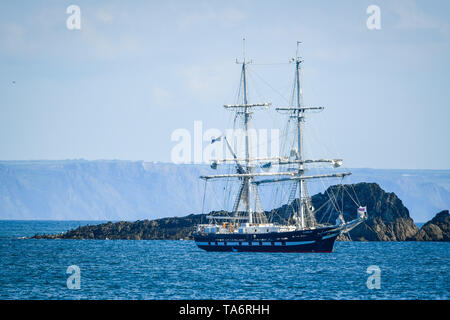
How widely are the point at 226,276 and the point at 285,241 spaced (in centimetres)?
2750

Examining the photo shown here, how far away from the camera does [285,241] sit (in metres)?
90.7

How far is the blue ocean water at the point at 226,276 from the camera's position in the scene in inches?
2046

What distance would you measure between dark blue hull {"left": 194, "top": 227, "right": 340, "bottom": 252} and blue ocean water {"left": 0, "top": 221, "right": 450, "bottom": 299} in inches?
46.0

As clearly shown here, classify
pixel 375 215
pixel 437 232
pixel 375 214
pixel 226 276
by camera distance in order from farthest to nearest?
pixel 437 232 < pixel 375 215 < pixel 375 214 < pixel 226 276

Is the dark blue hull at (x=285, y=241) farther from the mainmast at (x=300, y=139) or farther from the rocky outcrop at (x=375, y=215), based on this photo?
the rocky outcrop at (x=375, y=215)

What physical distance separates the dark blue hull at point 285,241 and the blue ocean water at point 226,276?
1168 millimetres

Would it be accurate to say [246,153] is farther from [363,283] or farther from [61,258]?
[363,283]

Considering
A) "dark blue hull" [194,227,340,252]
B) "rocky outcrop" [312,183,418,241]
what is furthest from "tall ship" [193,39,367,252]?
"rocky outcrop" [312,183,418,241]

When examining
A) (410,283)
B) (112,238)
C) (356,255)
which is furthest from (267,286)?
(112,238)

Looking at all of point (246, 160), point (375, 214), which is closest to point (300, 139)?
point (246, 160)

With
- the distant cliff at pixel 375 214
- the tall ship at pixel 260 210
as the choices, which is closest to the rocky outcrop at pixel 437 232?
the distant cliff at pixel 375 214

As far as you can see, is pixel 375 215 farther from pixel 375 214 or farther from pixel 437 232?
pixel 437 232

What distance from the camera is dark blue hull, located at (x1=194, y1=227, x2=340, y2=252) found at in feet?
294
